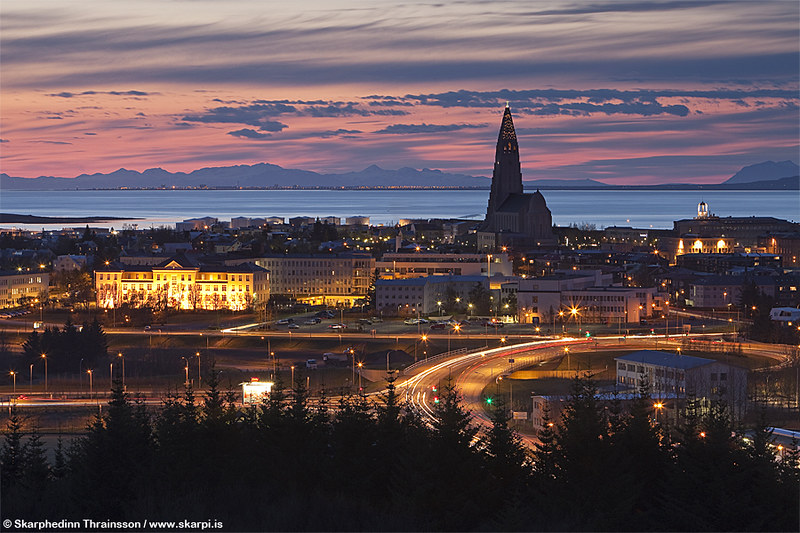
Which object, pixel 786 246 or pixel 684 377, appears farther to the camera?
pixel 786 246

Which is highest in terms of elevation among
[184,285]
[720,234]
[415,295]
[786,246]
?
[720,234]

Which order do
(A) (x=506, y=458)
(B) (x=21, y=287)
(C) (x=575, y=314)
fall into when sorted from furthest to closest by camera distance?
(B) (x=21, y=287) → (C) (x=575, y=314) → (A) (x=506, y=458)

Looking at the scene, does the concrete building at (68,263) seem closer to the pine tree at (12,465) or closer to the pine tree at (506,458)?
the pine tree at (12,465)

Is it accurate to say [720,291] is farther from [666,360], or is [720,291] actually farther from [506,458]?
[506,458]

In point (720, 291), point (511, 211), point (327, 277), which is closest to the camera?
point (720, 291)

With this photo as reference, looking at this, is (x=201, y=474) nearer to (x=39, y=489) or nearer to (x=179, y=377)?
(x=39, y=489)

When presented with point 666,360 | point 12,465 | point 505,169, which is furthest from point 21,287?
point 505,169

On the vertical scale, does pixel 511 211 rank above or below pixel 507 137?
below

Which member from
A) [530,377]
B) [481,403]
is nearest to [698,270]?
[530,377]
